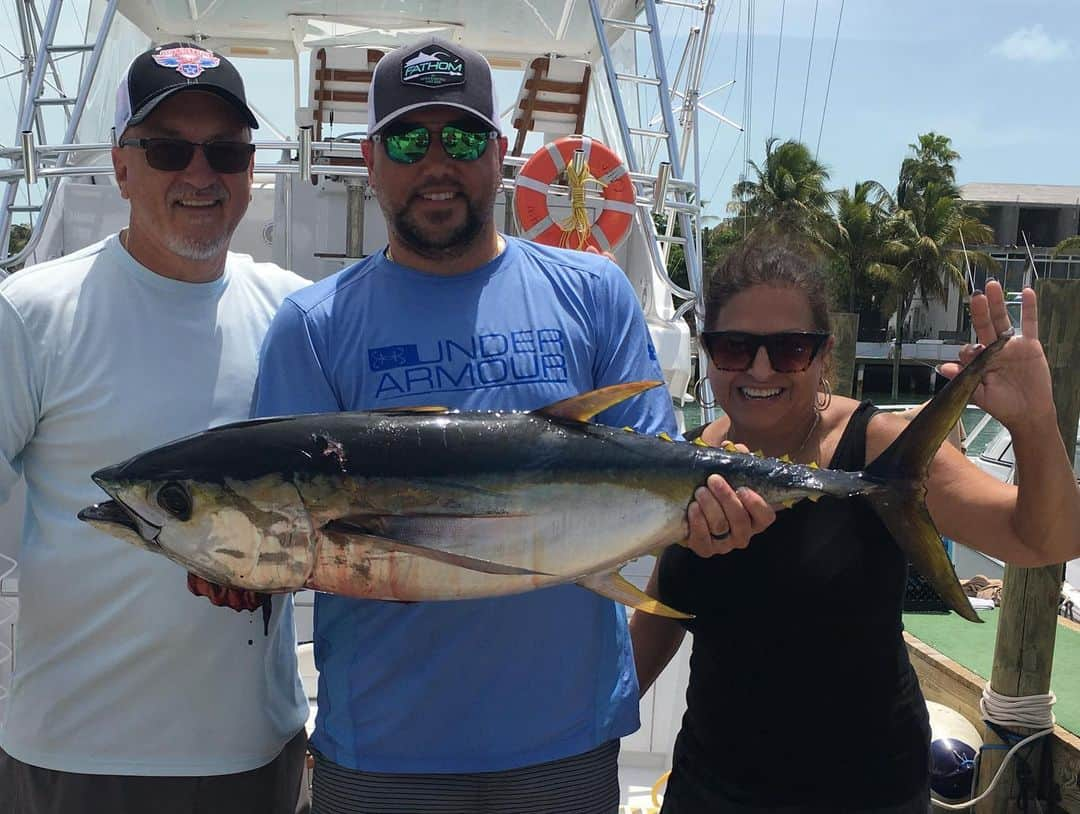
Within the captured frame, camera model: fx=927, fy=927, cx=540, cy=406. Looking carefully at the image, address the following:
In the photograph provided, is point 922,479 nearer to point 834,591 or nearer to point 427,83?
point 834,591

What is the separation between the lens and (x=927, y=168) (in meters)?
46.4

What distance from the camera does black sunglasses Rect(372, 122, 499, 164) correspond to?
2.03 metres

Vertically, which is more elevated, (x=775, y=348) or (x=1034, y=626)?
(x=775, y=348)

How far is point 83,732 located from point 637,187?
18.6 ft

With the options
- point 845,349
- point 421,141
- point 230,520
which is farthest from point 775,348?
point 845,349

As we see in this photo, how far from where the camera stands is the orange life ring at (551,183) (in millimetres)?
5938

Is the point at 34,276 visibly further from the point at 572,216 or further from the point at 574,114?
the point at 574,114

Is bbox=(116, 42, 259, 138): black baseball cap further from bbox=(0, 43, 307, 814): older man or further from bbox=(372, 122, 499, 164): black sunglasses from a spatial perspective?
bbox=(372, 122, 499, 164): black sunglasses

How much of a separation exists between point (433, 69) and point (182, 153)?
30.0 inches

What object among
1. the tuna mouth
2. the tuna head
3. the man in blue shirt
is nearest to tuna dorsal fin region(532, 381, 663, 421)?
the man in blue shirt

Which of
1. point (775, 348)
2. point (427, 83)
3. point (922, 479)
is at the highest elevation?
point (427, 83)

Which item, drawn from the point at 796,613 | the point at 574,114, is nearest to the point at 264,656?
the point at 796,613

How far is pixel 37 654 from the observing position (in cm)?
221

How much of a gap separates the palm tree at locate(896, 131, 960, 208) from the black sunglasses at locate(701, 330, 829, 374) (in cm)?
4813
